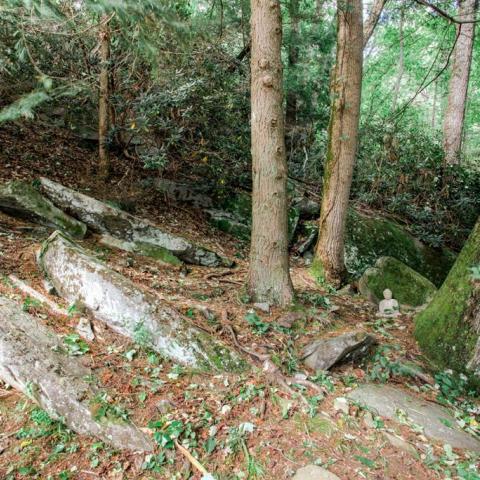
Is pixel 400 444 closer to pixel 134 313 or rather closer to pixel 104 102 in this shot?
pixel 134 313

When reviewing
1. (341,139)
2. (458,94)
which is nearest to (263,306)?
(341,139)

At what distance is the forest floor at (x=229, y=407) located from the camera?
2.68 metres

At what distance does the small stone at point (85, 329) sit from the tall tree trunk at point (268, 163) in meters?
1.91

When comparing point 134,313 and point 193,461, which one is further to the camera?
point 134,313

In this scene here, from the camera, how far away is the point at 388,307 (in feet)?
17.9

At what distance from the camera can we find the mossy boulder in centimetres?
589

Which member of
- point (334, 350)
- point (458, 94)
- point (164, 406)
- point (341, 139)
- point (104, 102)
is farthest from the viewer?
point (458, 94)

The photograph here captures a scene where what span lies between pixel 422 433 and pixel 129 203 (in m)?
5.94

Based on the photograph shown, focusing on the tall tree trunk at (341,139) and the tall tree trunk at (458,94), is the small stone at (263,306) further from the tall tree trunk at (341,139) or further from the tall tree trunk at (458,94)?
the tall tree trunk at (458,94)

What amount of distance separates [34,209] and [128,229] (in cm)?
135

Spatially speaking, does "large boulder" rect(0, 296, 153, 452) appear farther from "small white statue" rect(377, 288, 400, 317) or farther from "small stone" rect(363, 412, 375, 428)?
"small white statue" rect(377, 288, 400, 317)

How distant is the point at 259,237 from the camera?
15.1 ft

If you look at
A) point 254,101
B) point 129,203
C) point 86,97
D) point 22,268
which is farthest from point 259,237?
point 86,97

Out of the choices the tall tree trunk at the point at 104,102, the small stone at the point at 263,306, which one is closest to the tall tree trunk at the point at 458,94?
the small stone at the point at 263,306
